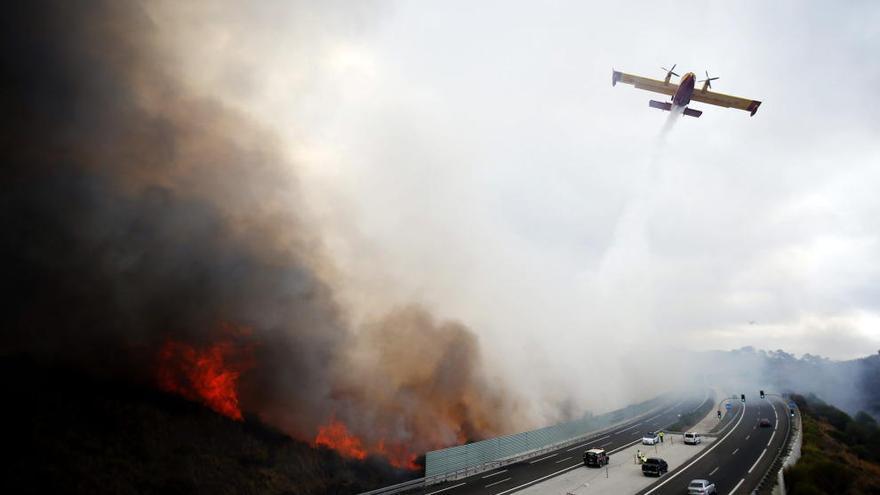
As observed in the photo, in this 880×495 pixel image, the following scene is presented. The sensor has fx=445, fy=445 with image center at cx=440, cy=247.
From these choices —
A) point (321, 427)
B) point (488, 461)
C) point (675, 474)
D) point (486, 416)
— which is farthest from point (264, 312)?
point (675, 474)

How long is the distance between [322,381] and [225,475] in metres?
9.30

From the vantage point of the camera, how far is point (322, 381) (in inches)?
1331

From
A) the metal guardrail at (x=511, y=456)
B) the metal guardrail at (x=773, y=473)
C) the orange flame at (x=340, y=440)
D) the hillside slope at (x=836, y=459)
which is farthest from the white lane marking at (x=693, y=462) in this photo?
the orange flame at (x=340, y=440)

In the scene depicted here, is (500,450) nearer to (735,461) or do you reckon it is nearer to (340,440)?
(340,440)

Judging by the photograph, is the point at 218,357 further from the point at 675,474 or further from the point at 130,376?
the point at 675,474

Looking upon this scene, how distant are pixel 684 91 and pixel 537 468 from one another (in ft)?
117

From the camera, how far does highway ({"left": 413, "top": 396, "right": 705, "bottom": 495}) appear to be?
31.0 m

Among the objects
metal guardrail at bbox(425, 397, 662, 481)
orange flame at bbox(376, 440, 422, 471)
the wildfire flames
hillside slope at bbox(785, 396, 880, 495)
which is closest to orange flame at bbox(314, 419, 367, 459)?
the wildfire flames

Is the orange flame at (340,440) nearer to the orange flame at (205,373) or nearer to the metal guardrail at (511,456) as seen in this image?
the metal guardrail at (511,456)

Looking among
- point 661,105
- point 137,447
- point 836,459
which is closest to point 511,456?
point 137,447

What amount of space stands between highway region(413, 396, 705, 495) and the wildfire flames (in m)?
3.46

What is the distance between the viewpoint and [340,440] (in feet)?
108

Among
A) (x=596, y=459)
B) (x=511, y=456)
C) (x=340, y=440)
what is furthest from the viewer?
(x=511, y=456)

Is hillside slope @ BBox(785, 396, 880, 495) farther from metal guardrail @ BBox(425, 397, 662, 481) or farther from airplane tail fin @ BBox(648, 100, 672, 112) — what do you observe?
airplane tail fin @ BBox(648, 100, 672, 112)
